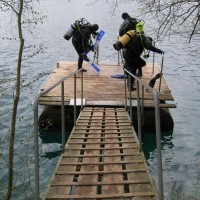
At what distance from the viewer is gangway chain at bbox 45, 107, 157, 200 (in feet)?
13.8

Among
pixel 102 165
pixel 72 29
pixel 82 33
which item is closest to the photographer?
pixel 102 165

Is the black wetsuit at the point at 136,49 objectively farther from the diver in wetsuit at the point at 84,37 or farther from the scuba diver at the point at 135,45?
the diver in wetsuit at the point at 84,37

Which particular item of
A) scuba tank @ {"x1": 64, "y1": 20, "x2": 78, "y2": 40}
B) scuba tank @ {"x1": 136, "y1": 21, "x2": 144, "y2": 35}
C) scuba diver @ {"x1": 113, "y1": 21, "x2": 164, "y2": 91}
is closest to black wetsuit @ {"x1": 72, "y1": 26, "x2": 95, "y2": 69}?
scuba tank @ {"x1": 64, "y1": 20, "x2": 78, "y2": 40}

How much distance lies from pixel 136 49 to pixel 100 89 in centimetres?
179

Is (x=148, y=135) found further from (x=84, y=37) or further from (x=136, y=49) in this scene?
(x=84, y=37)

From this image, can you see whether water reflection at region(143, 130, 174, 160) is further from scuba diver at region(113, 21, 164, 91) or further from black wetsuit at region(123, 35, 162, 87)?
black wetsuit at region(123, 35, 162, 87)

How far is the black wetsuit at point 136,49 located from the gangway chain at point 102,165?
6.34 feet

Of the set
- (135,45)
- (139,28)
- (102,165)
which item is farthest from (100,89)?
(102,165)

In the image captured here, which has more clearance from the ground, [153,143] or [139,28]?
[139,28]

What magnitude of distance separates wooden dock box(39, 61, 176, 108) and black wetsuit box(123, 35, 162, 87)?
78 cm

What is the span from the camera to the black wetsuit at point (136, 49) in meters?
8.38

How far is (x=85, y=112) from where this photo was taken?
8188 mm

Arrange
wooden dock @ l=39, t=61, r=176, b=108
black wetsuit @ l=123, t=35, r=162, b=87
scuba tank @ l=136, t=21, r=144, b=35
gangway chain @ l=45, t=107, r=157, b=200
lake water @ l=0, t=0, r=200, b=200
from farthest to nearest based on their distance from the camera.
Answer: wooden dock @ l=39, t=61, r=176, b=108
black wetsuit @ l=123, t=35, r=162, b=87
scuba tank @ l=136, t=21, r=144, b=35
lake water @ l=0, t=0, r=200, b=200
gangway chain @ l=45, t=107, r=157, b=200

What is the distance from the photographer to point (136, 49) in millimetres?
8672
